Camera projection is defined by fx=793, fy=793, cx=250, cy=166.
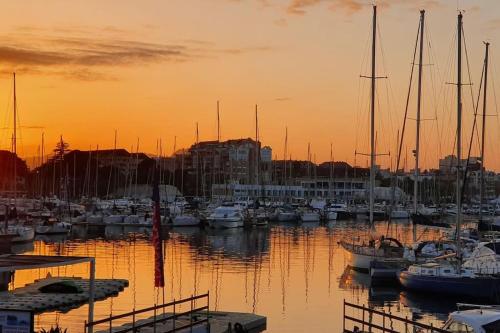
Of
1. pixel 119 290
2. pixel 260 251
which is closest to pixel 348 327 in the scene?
pixel 119 290

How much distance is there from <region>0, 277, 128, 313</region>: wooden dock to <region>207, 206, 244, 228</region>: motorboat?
66.1m

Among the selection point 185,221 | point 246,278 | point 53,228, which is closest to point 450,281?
point 246,278

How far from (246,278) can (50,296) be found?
16792 millimetres

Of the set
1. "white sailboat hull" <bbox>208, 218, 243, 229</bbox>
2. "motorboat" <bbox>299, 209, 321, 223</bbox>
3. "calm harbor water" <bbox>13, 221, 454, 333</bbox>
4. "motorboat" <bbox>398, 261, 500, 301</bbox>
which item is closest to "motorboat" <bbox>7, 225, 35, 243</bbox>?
"calm harbor water" <bbox>13, 221, 454, 333</bbox>

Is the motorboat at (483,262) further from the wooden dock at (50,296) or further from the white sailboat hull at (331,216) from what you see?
the white sailboat hull at (331,216)

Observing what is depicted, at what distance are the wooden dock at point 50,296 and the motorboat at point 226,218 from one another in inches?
2601

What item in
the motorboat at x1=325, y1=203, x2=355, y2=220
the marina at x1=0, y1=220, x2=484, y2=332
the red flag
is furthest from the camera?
the motorboat at x1=325, y1=203, x2=355, y2=220

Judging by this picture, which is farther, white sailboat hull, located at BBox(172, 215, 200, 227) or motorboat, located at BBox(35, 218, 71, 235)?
white sailboat hull, located at BBox(172, 215, 200, 227)

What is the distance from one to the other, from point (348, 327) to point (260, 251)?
4409 centimetres

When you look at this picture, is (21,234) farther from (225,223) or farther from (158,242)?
(158,242)

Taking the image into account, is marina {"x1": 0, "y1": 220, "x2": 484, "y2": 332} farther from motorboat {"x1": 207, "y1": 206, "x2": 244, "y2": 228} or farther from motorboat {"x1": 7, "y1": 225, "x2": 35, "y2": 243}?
motorboat {"x1": 207, "y1": 206, "x2": 244, "y2": 228}

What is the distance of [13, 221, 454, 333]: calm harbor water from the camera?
41.7 m

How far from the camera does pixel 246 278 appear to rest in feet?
187

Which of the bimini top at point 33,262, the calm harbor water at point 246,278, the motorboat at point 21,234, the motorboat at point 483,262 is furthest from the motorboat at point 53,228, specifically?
the bimini top at point 33,262
